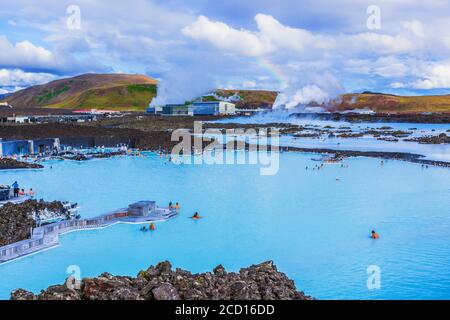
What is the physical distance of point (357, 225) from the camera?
15.2 meters

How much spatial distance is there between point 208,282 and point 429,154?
97.1 feet

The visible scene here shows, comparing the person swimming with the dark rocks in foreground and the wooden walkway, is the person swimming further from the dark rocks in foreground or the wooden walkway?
the dark rocks in foreground

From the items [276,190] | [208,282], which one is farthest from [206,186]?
[208,282]

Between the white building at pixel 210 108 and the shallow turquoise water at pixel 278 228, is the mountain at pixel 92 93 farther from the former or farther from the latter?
the shallow turquoise water at pixel 278 228

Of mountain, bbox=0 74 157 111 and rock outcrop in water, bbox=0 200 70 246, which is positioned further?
mountain, bbox=0 74 157 111

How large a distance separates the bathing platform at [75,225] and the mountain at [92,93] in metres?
95.1

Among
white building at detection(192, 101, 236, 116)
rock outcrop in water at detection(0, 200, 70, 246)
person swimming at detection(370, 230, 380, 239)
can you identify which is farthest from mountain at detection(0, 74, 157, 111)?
person swimming at detection(370, 230, 380, 239)

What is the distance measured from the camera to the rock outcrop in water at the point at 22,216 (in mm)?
12418

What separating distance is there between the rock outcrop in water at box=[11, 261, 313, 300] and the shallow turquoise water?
2.88m

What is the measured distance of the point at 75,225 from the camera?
14.1 m

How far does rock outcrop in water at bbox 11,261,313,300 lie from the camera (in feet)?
20.2

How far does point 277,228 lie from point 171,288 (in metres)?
9.02

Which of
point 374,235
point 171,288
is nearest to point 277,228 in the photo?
point 374,235
